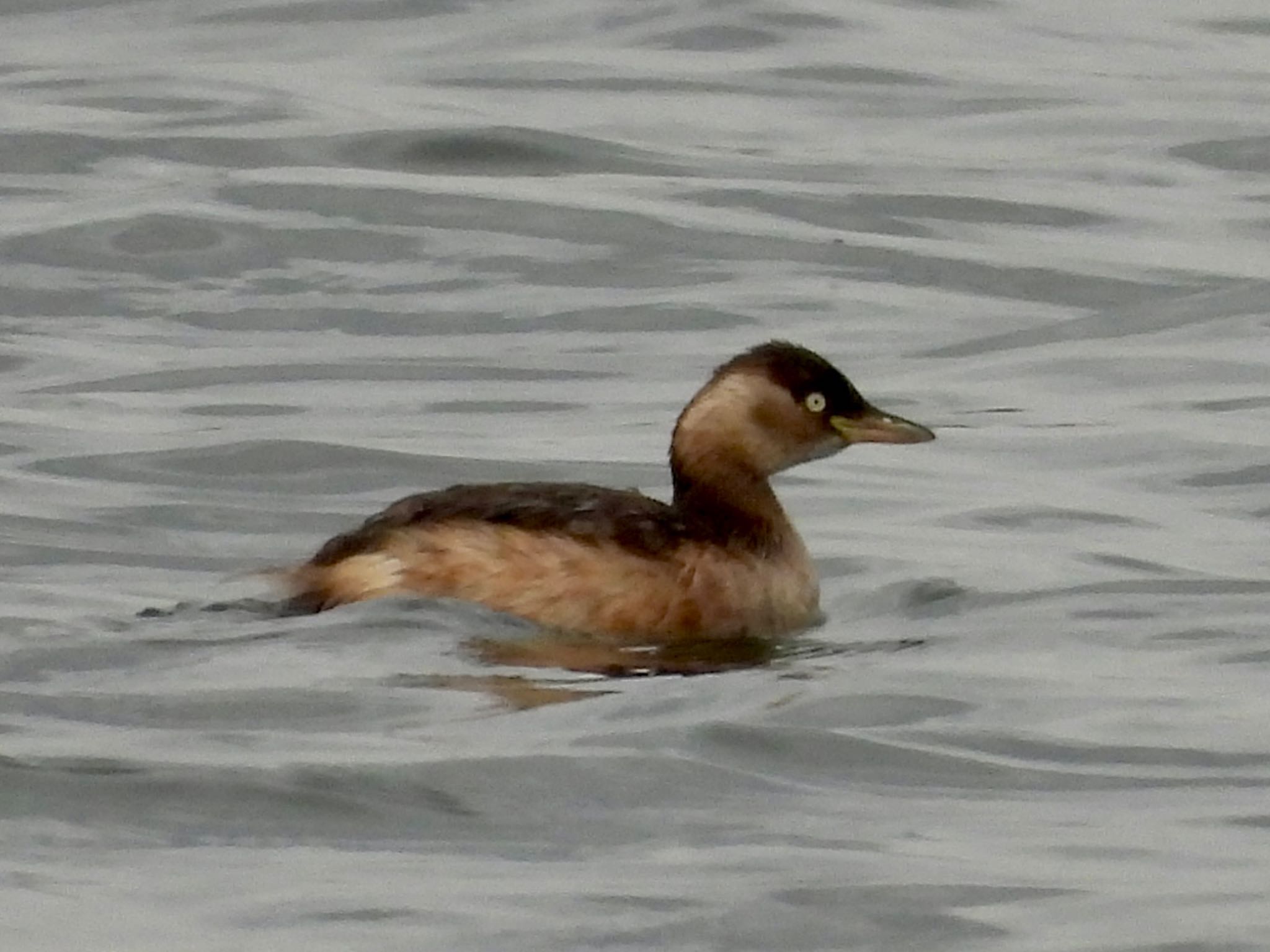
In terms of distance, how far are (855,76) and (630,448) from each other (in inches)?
281

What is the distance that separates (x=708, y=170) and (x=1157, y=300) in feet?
9.33

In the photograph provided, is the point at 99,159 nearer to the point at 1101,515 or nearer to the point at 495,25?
the point at 495,25

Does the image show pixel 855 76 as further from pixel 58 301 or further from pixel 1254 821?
pixel 1254 821

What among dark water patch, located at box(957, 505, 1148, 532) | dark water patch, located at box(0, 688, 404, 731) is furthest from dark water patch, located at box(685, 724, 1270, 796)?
dark water patch, located at box(957, 505, 1148, 532)

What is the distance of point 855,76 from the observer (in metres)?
19.2

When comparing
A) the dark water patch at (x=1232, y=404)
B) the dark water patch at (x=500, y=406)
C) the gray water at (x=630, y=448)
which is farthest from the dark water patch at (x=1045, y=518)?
the dark water patch at (x=500, y=406)

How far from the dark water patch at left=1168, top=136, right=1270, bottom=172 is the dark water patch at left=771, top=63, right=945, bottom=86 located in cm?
179

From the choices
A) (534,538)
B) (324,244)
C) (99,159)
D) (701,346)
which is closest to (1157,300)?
(701,346)

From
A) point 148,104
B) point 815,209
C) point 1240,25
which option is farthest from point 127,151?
point 1240,25

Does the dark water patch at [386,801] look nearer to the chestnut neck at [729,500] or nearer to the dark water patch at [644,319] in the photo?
the chestnut neck at [729,500]

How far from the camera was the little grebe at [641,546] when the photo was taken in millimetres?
9508

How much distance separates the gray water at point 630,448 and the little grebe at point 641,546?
0.14m

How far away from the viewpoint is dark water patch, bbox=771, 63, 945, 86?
19.1 m

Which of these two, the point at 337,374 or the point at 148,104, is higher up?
the point at 148,104
